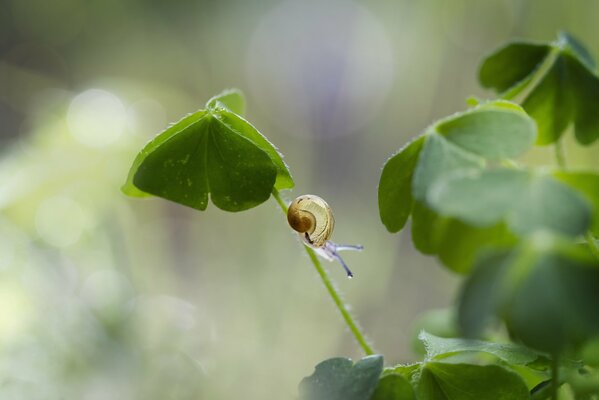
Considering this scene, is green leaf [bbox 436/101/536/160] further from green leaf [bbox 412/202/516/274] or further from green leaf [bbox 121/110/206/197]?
green leaf [bbox 121/110/206/197]

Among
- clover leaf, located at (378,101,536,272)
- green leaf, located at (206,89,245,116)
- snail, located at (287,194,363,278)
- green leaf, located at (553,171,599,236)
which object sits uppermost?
green leaf, located at (206,89,245,116)

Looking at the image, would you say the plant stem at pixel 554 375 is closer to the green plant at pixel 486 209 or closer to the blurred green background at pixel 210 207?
the green plant at pixel 486 209

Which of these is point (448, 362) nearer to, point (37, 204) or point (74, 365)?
point (74, 365)

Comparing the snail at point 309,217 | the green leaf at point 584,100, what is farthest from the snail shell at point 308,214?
the green leaf at point 584,100

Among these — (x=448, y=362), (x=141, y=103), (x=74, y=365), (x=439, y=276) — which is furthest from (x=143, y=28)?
(x=448, y=362)

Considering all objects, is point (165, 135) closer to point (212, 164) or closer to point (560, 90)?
point (212, 164)

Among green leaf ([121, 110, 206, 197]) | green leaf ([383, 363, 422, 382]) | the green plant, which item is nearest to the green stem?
the green plant
